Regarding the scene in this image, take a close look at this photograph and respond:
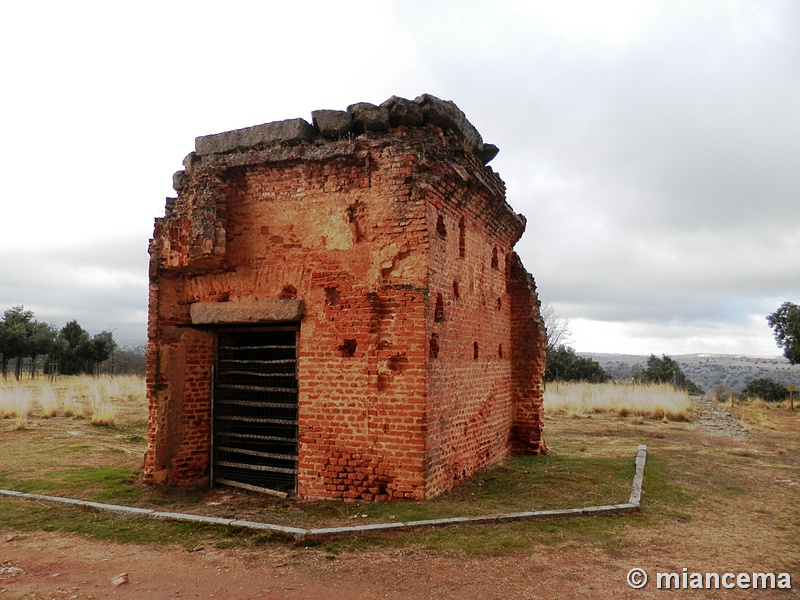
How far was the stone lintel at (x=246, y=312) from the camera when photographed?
7.66m

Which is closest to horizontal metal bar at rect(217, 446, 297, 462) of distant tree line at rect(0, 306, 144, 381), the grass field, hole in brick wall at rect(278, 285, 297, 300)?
the grass field

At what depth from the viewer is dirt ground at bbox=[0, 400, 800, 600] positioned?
4531 mm

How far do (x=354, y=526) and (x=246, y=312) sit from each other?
3447mm

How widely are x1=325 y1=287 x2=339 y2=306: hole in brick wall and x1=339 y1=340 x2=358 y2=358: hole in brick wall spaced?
21.9 inches

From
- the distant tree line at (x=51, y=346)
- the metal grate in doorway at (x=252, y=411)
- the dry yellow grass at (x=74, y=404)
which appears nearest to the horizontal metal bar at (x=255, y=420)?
the metal grate in doorway at (x=252, y=411)

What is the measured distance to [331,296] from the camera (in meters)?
7.55

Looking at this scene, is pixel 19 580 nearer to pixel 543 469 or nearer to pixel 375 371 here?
pixel 375 371

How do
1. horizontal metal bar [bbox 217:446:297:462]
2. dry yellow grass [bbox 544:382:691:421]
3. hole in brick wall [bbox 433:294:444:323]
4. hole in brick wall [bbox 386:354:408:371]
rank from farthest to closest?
dry yellow grass [bbox 544:382:691:421], horizontal metal bar [bbox 217:446:297:462], hole in brick wall [bbox 433:294:444:323], hole in brick wall [bbox 386:354:408:371]

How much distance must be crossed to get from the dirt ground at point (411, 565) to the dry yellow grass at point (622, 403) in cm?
1381

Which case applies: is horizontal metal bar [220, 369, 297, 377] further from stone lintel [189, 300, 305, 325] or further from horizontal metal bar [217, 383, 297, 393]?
stone lintel [189, 300, 305, 325]

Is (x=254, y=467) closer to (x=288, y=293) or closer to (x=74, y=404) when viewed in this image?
(x=288, y=293)

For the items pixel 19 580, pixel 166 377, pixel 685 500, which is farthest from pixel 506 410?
pixel 19 580

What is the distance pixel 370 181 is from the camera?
7477mm

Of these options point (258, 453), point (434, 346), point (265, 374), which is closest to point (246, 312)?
point (265, 374)
